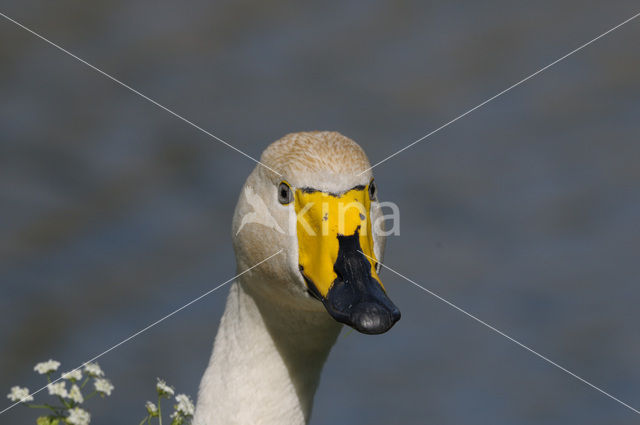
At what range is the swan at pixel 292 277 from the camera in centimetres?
357

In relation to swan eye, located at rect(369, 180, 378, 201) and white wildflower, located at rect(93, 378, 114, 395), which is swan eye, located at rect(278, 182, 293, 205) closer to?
swan eye, located at rect(369, 180, 378, 201)

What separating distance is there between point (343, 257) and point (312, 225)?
259mm

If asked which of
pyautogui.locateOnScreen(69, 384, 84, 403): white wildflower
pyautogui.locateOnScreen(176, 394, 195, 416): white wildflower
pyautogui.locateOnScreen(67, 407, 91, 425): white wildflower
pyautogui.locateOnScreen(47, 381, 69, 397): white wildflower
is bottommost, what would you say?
pyautogui.locateOnScreen(176, 394, 195, 416): white wildflower

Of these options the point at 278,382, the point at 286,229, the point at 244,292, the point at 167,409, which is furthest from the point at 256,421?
the point at 167,409

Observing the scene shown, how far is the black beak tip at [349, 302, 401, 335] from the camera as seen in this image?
3129 millimetres

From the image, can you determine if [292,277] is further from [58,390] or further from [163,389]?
[58,390]

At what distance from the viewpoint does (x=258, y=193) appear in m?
4.09

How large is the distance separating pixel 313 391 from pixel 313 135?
113 cm

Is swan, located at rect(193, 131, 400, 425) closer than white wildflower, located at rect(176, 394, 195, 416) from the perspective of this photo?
No

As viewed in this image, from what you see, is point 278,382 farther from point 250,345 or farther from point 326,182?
point 326,182

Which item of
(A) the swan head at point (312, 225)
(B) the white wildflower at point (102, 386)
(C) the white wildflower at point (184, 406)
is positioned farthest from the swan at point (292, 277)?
(B) the white wildflower at point (102, 386)

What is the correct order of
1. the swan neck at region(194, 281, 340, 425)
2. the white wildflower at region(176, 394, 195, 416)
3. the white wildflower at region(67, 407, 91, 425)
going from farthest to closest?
the swan neck at region(194, 281, 340, 425) → the white wildflower at region(176, 394, 195, 416) → the white wildflower at region(67, 407, 91, 425)

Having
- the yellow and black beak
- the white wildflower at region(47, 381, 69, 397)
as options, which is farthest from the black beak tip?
the white wildflower at region(47, 381, 69, 397)

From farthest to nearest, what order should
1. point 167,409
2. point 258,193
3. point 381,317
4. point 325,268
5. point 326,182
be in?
point 167,409, point 258,193, point 326,182, point 325,268, point 381,317
